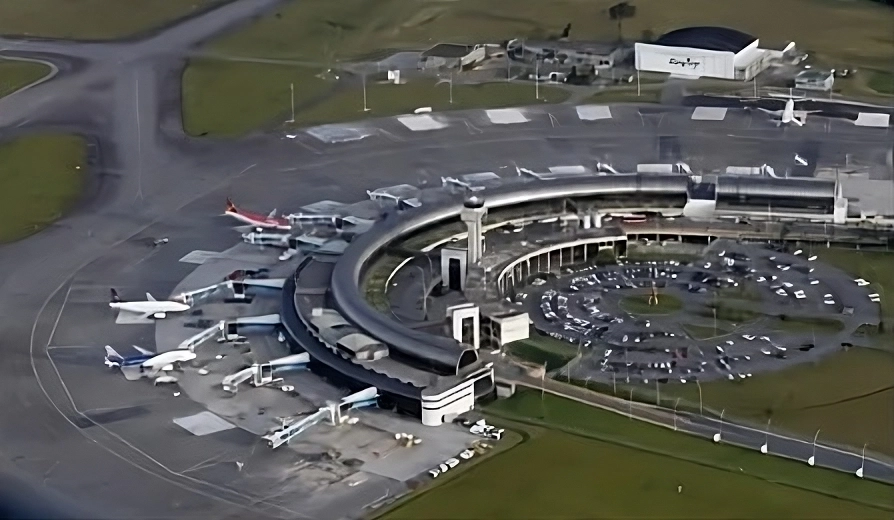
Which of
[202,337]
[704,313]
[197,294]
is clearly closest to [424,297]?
[202,337]

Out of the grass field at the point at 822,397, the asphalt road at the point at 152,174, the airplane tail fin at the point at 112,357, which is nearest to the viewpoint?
the asphalt road at the point at 152,174

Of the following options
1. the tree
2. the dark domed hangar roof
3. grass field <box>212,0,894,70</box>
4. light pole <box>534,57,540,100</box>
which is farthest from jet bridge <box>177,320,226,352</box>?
the tree

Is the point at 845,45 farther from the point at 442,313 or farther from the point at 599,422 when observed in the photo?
the point at 599,422

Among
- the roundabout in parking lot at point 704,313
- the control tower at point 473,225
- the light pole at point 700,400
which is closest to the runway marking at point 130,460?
the roundabout in parking lot at point 704,313

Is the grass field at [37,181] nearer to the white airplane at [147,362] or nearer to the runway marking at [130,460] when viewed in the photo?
the runway marking at [130,460]

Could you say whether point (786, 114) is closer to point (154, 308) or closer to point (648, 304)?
point (648, 304)

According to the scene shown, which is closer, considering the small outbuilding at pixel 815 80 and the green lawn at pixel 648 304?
the green lawn at pixel 648 304

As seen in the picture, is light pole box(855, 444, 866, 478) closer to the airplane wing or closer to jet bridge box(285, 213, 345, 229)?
the airplane wing

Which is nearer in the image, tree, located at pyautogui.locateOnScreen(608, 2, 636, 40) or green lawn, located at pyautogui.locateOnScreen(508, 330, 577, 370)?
green lawn, located at pyautogui.locateOnScreen(508, 330, 577, 370)
